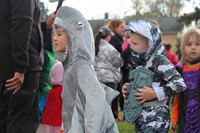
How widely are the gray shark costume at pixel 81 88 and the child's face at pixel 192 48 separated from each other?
1.19 m

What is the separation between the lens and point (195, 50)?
4848 millimetres

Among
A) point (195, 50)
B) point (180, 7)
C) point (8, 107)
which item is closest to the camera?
point (8, 107)

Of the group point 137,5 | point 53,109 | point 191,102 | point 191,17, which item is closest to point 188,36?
point 191,102

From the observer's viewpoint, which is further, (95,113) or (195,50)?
(195,50)

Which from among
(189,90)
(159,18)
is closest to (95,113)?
(189,90)

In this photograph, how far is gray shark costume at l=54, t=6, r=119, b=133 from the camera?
387 cm

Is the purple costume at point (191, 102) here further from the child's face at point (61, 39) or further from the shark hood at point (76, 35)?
the child's face at point (61, 39)

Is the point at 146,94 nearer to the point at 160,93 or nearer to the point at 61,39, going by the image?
the point at 160,93

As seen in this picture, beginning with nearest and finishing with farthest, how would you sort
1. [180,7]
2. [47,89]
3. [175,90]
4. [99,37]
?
[175,90] → [47,89] → [99,37] → [180,7]

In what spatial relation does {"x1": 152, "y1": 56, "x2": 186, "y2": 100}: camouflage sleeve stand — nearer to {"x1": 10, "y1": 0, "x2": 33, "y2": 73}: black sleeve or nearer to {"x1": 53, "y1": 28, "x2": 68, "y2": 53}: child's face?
{"x1": 53, "y1": 28, "x2": 68, "y2": 53}: child's face

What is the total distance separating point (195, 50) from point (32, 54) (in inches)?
65.8

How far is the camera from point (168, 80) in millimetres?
4199

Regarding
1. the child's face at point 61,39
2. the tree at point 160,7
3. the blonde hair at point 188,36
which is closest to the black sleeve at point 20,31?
the child's face at point 61,39

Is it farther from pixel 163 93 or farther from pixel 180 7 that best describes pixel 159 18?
pixel 163 93
